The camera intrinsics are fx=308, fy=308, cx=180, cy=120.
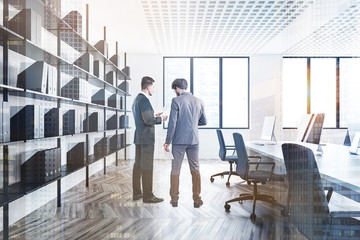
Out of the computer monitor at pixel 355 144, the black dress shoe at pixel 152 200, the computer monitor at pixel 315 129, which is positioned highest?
the computer monitor at pixel 315 129

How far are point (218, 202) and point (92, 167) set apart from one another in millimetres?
2240

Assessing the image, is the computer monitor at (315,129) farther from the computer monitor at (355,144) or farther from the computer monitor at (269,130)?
the computer monitor at (269,130)

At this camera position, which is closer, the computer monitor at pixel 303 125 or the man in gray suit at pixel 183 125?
the man in gray suit at pixel 183 125

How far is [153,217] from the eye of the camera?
313cm

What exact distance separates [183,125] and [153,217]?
102 cm

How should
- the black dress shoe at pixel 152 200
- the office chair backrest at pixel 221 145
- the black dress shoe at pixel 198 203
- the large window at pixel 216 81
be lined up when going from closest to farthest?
the black dress shoe at pixel 198 203
the black dress shoe at pixel 152 200
the large window at pixel 216 81
the office chair backrest at pixel 221 145

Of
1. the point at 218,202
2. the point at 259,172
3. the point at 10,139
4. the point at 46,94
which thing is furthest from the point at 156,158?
the point at 10,139

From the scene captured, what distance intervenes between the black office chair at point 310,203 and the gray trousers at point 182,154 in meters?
1.83

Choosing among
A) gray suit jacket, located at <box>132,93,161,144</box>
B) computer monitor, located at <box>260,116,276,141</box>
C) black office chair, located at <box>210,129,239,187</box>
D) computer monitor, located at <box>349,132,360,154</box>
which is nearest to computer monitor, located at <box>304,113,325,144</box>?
computer monitor, located at <box>349,132,360,154</box>

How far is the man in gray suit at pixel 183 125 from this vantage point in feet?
11.1

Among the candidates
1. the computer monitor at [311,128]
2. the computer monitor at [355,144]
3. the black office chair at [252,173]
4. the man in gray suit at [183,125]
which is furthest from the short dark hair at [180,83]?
the computer monitor at [355,144]

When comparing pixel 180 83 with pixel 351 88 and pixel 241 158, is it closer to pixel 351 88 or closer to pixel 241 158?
pixel 241 158

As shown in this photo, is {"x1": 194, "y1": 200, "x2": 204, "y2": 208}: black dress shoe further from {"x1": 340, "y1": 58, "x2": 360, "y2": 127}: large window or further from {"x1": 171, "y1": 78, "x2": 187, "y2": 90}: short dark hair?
{"x1": 340, "y1": 58, "x2": 360, "y2": 127}: large window

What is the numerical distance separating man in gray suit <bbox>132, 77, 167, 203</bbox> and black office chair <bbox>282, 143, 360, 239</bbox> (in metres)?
1.96
